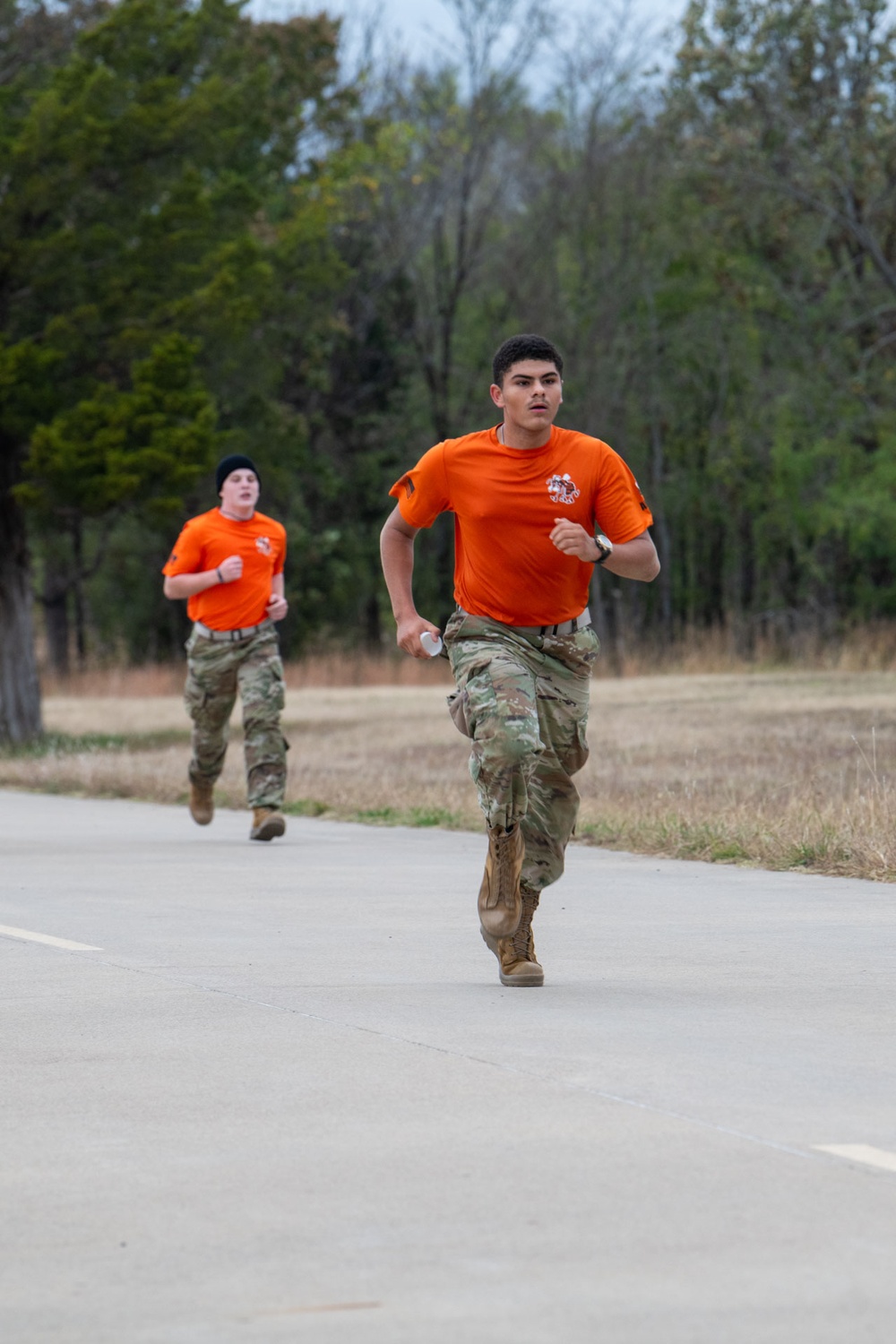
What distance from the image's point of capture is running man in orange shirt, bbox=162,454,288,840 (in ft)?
45.8

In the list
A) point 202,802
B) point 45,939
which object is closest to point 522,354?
point 45,939

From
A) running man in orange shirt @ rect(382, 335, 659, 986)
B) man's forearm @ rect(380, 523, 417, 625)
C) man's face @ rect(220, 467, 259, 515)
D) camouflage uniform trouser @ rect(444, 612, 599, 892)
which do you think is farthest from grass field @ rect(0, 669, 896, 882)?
man's forearm @ rect(380, 523, 417, 625)

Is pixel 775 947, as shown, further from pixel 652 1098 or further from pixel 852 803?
pixel 852 803

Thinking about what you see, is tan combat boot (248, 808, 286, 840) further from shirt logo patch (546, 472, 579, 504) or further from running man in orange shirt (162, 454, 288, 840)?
shirt logo patch (546, 472, 579, 504)

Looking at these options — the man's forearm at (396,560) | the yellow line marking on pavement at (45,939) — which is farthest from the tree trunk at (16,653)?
the man's forearm at (396,560)

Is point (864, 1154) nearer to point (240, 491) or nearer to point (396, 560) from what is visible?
point (396, 560)

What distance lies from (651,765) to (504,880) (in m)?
11.7

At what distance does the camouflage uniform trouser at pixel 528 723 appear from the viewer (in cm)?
768

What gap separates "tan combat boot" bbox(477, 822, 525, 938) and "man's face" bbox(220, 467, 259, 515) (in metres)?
6.77

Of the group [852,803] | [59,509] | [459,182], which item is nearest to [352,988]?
[852,803]

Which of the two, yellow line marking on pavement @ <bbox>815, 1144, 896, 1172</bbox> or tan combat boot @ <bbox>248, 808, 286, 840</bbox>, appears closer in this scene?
yellow line marking on pavement @ <bbox>815, 1144, 896, 1172</bbox>

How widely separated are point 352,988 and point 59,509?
840 inches

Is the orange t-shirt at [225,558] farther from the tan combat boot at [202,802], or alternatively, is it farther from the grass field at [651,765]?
the grass field at [651,765]

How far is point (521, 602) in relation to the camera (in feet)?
26.0
